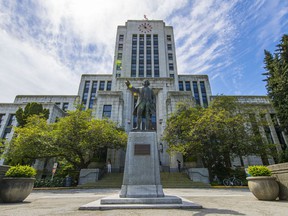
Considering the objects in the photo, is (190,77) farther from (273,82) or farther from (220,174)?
(220,174)

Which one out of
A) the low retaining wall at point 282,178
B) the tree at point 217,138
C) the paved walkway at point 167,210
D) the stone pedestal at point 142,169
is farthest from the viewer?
the tree at point 217,138

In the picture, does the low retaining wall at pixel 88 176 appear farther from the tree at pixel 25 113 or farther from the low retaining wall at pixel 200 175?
the tree at pixel 25 113

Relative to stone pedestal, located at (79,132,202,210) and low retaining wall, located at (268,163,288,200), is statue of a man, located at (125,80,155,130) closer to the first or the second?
stone pedestal, located at (79,132,202,210)

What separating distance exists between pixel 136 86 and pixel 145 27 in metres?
25.1

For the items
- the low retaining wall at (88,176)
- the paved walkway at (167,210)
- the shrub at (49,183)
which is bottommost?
the paved walkway at (167,210)

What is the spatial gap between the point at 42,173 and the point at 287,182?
30.7 metres

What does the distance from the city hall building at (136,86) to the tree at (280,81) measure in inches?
180

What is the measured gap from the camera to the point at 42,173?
26.2 meters

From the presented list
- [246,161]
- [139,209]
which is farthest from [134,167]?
[246,161]

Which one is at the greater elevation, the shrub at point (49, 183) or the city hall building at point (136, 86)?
the city hall building at point (136, 86)

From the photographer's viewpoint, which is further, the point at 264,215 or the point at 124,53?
the point at 124,53

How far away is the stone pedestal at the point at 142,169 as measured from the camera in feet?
20.0

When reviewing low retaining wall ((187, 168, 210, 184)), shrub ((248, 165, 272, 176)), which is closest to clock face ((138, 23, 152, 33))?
low retaining wall ((187, 168, 210, 184))

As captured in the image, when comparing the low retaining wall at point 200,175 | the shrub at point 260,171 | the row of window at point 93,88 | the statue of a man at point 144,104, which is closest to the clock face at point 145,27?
the row of window at point 93,88
